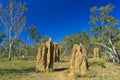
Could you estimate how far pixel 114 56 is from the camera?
1922 inches

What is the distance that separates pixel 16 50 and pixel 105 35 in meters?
59.5

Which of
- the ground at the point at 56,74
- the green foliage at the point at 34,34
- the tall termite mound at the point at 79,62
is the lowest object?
the ground at the point at 56,74

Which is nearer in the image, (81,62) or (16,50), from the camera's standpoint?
(81,62)

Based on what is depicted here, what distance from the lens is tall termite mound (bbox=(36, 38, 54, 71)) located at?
33031 mm

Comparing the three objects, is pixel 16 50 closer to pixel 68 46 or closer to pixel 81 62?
pixel 68 46

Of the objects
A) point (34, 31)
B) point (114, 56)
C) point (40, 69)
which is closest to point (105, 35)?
point (114, 56)

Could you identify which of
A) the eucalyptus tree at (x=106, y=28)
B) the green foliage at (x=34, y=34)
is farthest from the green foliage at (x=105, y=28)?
the green foliage at (x=34, y=34)

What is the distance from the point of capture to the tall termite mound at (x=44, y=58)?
33031mm

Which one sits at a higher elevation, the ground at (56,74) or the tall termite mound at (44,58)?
the tall termite mound at (44,58)

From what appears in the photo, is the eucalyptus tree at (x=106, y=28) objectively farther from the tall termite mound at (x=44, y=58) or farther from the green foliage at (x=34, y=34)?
the green foliage at (x=34, y=34)

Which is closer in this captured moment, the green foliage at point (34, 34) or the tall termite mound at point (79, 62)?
the tall termite mound at point (79, 62)

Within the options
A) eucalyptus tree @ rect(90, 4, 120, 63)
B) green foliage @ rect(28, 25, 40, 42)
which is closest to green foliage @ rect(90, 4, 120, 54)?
eucalyptus tree @ rect(90, 4, 120, 63)

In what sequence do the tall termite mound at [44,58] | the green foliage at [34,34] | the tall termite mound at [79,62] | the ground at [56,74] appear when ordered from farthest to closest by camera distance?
the green foliage at [34,34] → the tall termite mound at [44,58] → the tall termite mound at [79,62] → the ground at [56,74]

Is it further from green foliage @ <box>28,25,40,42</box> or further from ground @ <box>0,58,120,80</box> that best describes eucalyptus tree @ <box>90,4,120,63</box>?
green foliage @ <box>28,25,40,42</box>
